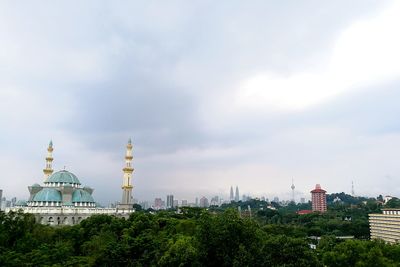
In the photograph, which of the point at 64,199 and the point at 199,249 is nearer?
the point at 199,249

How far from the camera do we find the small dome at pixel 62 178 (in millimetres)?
69062

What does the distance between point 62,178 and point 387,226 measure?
62412mm

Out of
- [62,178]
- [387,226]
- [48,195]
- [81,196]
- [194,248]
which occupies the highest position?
[62,178]

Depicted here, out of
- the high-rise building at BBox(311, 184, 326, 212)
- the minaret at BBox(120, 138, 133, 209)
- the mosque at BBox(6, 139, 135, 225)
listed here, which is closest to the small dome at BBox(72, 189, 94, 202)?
the mosque at BBox(6, 139, 135, 225)

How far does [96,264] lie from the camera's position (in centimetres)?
2903

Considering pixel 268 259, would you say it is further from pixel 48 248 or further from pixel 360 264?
pixel 48 248

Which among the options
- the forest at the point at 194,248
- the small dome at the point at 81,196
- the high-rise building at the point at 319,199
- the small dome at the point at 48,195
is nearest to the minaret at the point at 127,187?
the small dome at the point at 81,196

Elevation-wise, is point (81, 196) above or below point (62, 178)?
below

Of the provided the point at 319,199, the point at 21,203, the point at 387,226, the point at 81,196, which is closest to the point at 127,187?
the point at 81,196

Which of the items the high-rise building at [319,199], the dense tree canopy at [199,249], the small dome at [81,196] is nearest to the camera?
the dense tree canopy at [199,249]

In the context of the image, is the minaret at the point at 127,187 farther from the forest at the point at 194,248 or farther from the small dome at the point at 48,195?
the forest at the point at 194,248

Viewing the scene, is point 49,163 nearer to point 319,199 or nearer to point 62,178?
point 62,178

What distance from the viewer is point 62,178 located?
227 feet

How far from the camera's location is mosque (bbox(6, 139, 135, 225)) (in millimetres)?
61562
